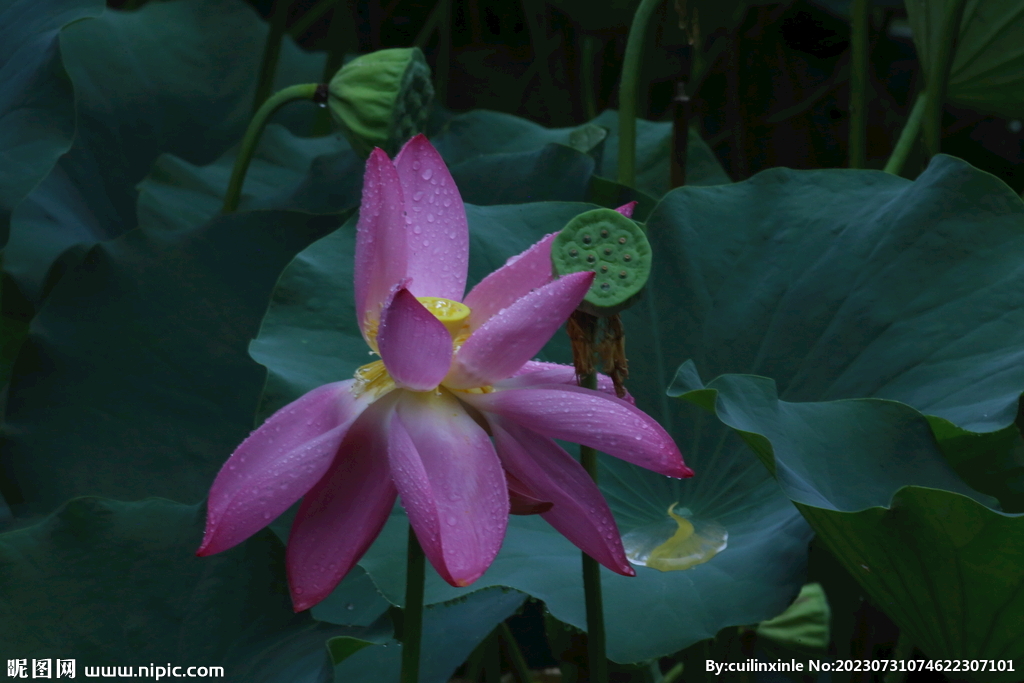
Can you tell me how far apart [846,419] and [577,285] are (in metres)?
0.38

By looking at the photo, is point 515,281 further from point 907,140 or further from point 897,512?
point 907,140

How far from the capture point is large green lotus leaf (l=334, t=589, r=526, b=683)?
0.69 m

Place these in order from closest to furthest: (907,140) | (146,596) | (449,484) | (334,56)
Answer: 1. (449,484)
2. (146,596)
3. (907,140)
4. (334,56)

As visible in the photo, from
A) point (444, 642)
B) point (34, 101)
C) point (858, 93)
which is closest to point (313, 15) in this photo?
point (34, 101)

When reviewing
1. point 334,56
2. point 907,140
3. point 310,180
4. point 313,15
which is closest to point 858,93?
point 907,140

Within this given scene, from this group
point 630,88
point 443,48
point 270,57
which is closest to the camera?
point 630,88

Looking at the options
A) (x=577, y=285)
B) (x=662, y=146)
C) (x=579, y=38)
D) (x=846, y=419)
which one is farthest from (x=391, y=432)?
(x=579, y=38)

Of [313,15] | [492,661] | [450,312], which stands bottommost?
[492,661]

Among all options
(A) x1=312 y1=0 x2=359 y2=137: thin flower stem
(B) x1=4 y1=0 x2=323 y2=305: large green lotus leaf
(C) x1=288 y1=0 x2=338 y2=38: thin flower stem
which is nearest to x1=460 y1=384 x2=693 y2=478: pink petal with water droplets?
(B) x1=4 y1=0 x2=323 y2=305: large green lotus leaf

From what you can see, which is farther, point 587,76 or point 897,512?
point 587,76

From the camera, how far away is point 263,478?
1.34 feet

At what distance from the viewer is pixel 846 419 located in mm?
680

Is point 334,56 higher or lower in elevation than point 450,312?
lower

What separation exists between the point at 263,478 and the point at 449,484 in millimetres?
91
